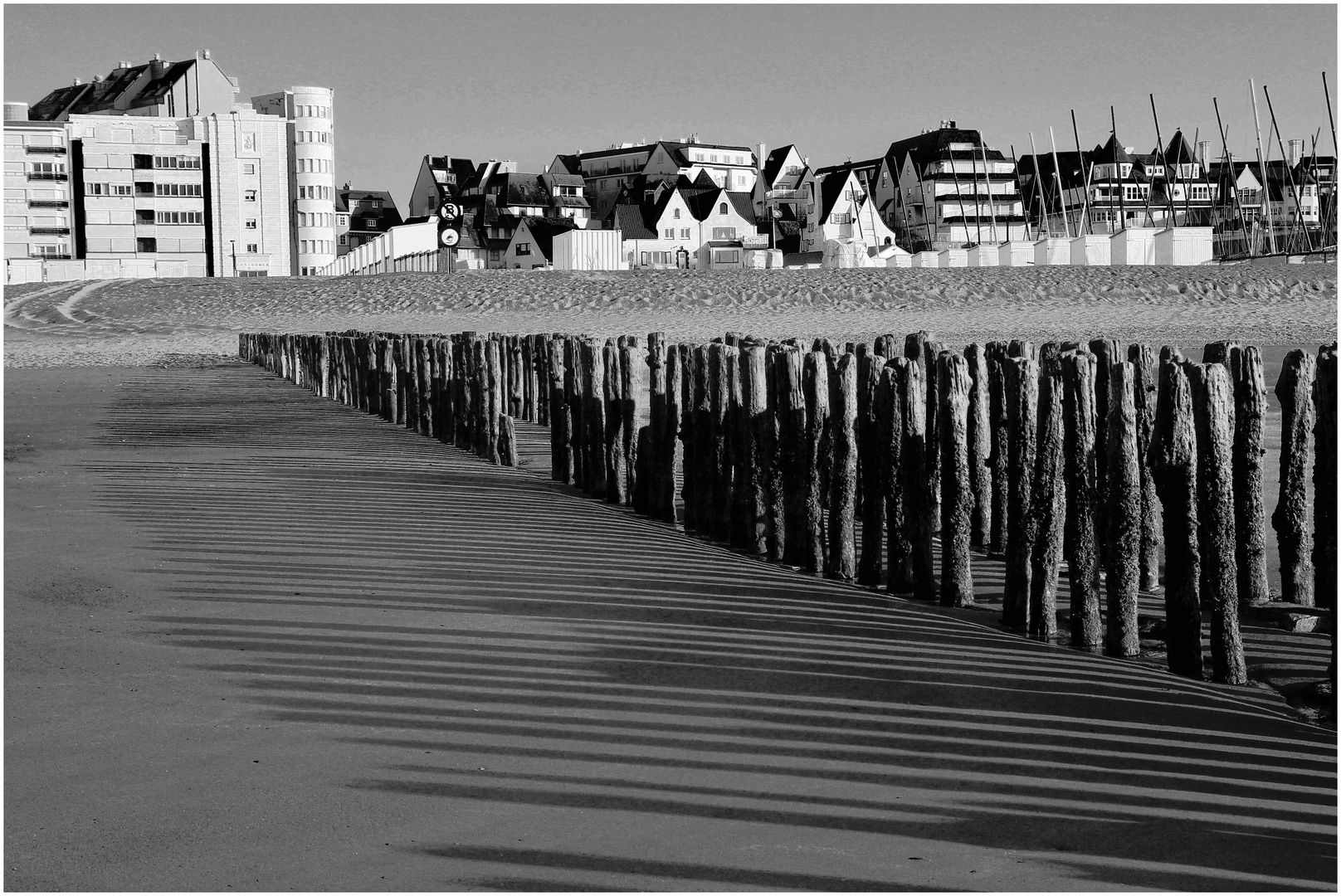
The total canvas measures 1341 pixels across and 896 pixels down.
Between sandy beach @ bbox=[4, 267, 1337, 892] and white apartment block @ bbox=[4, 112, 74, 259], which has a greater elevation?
white apartment block @ bbox=[4, 112, 74, 259]

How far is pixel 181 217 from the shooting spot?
277 ft

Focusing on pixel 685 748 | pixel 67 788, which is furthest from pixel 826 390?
pixel 67 788

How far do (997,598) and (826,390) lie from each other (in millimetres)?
1512

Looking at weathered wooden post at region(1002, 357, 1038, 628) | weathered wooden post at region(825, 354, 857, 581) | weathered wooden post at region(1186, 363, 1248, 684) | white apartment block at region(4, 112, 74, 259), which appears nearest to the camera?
weathered wooden post at region(1186, 363, 1248, 684)

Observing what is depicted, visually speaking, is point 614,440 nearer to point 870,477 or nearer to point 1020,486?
point 870,477

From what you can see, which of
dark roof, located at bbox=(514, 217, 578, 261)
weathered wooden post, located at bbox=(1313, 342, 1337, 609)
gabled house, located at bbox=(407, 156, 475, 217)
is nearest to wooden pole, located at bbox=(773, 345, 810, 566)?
weathered wooden post, located at bbox=(1313, 342, 1337, 609)

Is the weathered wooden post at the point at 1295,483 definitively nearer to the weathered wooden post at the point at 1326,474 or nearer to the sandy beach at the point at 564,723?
the weathered wooden post at the point at 1326,474

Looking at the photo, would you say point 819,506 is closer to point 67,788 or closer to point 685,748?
point 685,748

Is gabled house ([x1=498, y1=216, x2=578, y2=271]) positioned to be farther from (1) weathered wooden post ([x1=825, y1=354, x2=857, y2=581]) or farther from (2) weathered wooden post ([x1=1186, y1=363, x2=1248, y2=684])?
(2) weathered wooden post ([x1=1186, y1=363, x2=1248, y2=684])

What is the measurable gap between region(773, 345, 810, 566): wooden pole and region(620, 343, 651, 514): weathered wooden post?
6.33 feet

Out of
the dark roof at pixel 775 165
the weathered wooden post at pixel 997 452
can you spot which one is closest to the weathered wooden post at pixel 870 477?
the weathered wooden post at pixel 997 452

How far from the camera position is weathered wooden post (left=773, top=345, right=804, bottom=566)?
811cm

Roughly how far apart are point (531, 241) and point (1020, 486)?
95.1m

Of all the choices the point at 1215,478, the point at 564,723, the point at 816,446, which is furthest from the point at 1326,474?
the point at 564,723
